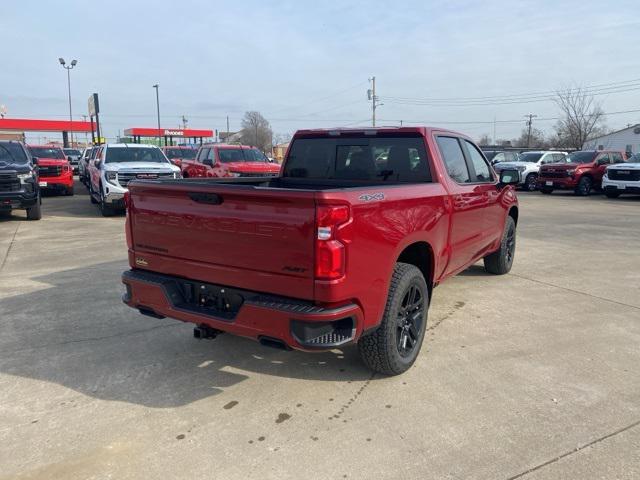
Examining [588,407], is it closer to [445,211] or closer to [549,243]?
[445,211]

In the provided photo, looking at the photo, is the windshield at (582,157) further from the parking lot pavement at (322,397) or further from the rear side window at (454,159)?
the rear side window at (454,159)

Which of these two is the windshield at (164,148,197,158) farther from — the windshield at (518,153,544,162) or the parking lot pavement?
the parking lot pavement

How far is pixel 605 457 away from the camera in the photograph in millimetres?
2836

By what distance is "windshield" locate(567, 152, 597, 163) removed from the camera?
2147 centimetres

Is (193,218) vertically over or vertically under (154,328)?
over

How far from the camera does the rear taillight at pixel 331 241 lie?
2.90m

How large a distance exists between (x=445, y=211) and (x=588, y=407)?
1810 mm

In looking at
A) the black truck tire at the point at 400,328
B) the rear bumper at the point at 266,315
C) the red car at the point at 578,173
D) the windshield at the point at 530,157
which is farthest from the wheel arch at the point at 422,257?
the windshield at the point at 530,157

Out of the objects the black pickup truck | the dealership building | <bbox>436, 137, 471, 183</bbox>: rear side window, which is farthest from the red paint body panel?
the dealership building

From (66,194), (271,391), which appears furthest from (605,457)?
(66,194)

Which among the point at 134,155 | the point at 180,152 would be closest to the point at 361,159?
the point at 134,155

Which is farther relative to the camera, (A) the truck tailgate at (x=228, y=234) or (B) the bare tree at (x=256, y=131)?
(B) the bare tree at (x=256, y=131)

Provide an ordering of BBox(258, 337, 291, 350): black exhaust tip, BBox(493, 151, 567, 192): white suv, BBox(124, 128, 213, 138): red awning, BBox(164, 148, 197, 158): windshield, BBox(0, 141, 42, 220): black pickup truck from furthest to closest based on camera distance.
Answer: BBox(124, 128, 213, 138): red awning
BBox(164, 148, 197, 158): windshield
BBox(493, 151, 567, 192): white suv
BBox(0, 141, 42, 220): black pickup truck
BBox(258, 337, 291, 350): black exhaust tip

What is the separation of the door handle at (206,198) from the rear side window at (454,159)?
2321mm
